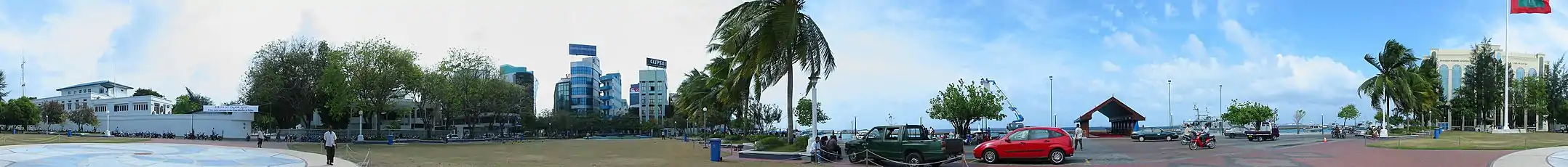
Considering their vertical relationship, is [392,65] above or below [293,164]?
above

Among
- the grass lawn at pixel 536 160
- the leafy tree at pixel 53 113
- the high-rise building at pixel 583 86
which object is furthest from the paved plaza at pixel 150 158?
the high-rise building at pixel 583 86

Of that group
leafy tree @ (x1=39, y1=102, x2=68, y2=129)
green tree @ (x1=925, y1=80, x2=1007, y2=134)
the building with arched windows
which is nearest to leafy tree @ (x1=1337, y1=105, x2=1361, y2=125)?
the building with arched windows

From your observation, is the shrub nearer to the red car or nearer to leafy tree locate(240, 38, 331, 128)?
the red car

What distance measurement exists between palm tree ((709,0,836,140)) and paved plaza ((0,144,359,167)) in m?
10.1

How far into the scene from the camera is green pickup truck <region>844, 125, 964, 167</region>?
20141 millimetres

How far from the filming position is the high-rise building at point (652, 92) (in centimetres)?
14225

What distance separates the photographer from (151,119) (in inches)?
2820

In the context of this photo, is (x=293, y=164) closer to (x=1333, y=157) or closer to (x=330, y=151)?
(x=330, y=151)

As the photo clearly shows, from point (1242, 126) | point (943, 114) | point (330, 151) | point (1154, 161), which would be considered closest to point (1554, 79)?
point (1242, 126)

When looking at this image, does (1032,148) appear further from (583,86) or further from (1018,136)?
(583,86)

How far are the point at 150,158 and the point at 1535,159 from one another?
113 feet

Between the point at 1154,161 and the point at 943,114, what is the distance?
24904 millimetres

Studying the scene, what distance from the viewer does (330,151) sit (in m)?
22.2

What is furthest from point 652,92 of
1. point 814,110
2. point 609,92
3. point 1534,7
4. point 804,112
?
point 814,110
